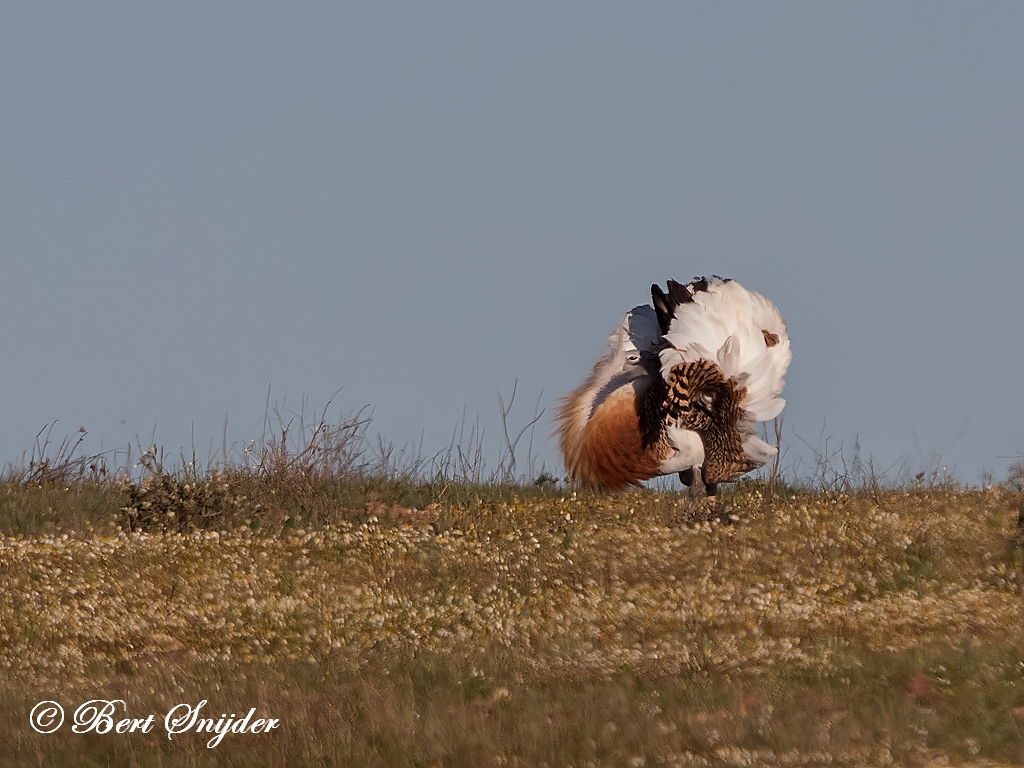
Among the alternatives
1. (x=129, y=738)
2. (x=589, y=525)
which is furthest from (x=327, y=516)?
(x=129, y=738)

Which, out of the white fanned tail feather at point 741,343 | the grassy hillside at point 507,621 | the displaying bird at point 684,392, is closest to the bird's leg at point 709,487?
the displaying bird at point 684,392

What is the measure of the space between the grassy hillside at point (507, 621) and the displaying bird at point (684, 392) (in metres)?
0.58

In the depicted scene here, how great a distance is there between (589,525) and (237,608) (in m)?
4.36

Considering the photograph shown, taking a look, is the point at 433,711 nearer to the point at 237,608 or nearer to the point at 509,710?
the point at 509,710

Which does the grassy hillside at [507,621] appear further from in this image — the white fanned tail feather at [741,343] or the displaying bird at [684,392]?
the white fanned tail feather at [741,343]

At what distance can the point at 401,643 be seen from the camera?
9.10 metres

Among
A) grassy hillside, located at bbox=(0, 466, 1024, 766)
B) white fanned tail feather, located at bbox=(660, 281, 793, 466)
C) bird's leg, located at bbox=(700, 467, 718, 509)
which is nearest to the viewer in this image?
grassy hillside, located at bbox=(0, 466, 1024, 766)

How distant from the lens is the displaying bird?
1344 centimetres

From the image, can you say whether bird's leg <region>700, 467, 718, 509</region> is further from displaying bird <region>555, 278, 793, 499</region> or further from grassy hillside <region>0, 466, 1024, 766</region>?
grassy hillside <region>0, 466, 1024, 766</region>

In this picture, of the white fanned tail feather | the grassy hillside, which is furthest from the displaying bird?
the grassy hillside

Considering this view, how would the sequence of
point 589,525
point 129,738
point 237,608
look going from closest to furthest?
point 129,738 < point 237,608 < point 589,525

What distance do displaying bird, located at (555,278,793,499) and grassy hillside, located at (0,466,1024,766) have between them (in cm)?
58

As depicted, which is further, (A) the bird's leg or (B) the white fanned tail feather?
(A) the bird's leg

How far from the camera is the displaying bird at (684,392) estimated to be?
44.1 feet
